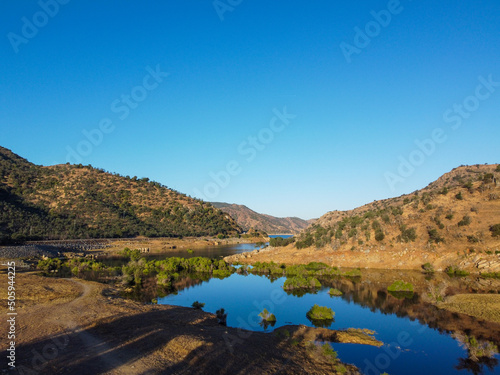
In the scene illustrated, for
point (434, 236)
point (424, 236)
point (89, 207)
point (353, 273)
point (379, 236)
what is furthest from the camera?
point (89, 207)

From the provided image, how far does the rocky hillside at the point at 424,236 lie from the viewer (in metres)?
38.0

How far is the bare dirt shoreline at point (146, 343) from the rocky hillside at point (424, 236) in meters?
26.6

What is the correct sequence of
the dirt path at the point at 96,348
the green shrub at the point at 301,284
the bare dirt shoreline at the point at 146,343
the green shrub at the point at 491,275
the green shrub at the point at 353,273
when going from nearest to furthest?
the dirt path at the point at 96,348 < the bare dirt shoreline at the point at 146,343 < the green shrub at the point at 491,275 < the green shrub at the point at 301,284 < the green shrub at the point at 353,273

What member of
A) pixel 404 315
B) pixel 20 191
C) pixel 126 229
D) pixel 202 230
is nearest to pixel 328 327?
pixel 404 315

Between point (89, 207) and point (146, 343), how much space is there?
308 ft

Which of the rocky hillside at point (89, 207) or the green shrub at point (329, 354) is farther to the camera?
the rocky hillside at point (89, 207)

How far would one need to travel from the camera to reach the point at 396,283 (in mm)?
31188

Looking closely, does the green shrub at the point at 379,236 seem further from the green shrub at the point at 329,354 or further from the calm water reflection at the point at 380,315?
the green shrub at the point at 329,354

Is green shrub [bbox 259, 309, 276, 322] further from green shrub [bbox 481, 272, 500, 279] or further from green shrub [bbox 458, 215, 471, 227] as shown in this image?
green shrub [bbox 458, 215, 471, 227]

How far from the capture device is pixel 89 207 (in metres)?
97.4

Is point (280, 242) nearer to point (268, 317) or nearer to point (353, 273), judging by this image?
A: point (353, 273)

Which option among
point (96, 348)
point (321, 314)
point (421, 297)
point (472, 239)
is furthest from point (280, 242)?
point (96, 348)

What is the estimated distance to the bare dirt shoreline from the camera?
12.2 m

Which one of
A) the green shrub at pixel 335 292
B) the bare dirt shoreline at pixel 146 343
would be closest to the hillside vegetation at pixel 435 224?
the green shrub at pixel 335 292
